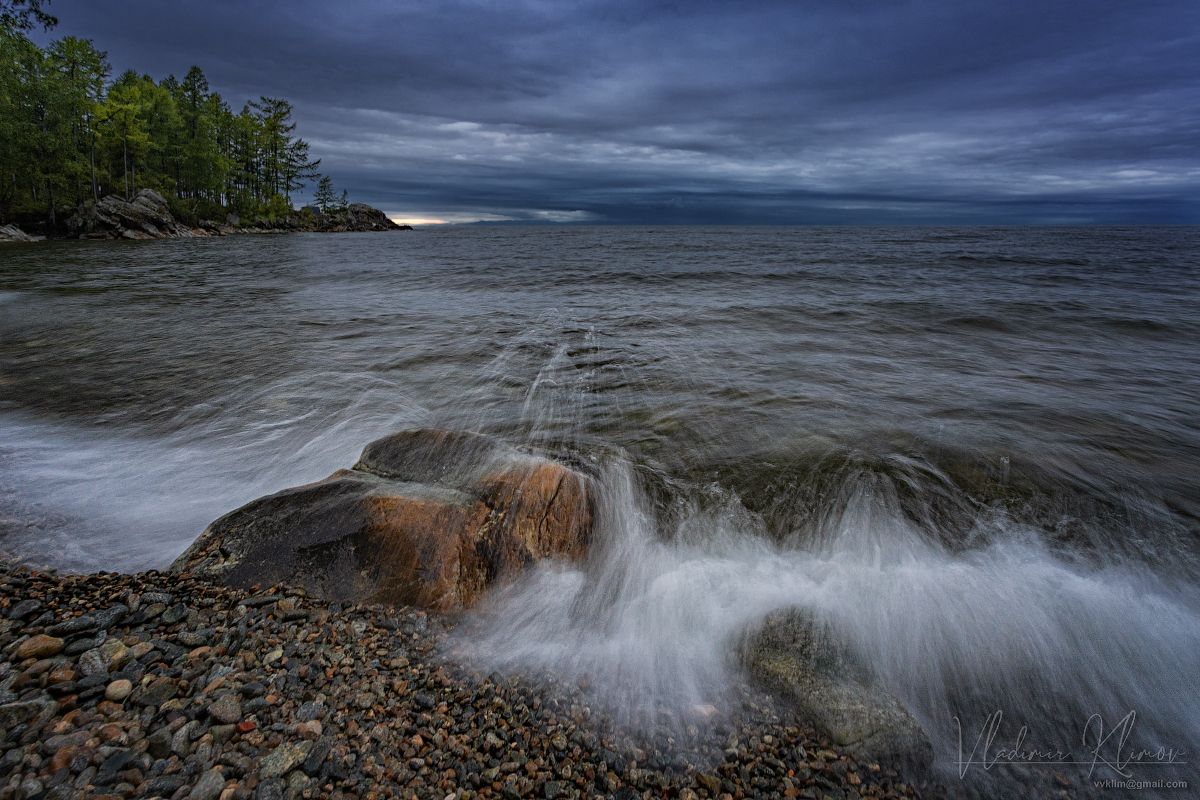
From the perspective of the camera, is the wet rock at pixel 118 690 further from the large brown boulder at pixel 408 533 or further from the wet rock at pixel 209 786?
the large brown boulder at pixel 408 533

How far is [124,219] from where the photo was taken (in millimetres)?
46031

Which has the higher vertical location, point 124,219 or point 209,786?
point 124,219

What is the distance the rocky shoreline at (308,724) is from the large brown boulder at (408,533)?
1.15ft

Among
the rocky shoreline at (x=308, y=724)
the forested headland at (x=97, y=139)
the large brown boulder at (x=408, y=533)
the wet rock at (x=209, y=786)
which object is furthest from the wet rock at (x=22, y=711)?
the forested headland at (x=97, y=139)

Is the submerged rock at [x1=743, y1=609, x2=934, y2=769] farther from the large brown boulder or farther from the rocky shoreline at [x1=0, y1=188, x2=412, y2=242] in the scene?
the rocky shoreline at [x1=0, y1=188, x2=412, y2=242]

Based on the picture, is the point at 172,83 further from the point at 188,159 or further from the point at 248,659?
the point at 248,659

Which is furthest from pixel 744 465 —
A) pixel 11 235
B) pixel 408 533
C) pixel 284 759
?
pixel 11 235

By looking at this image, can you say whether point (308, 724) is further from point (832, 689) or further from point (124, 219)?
point (124, 219)

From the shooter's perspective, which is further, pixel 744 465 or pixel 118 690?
pixel 744 465

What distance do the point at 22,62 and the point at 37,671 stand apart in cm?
6362

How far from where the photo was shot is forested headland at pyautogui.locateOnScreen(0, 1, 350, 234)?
4128 cm

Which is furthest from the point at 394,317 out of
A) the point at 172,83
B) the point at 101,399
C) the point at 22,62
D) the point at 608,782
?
the point at 172,83

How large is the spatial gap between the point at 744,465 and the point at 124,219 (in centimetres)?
6119

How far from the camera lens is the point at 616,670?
3270mm
